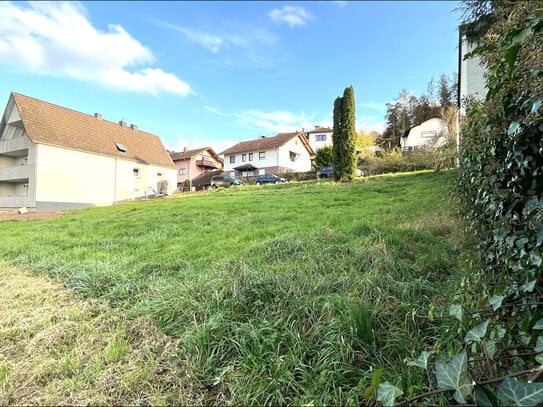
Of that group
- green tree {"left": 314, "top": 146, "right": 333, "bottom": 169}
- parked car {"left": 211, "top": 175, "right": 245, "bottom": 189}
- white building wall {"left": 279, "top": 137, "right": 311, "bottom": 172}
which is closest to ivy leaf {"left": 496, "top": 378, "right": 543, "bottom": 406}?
parked car {"left": 211, "top": 175, "right": 245, "bottom": 189}

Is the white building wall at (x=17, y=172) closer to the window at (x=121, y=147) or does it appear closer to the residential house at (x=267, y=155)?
the window at (x=121, y=147)

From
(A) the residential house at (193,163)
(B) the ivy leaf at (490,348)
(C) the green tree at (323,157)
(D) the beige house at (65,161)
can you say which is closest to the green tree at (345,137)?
(C) the green tree at (323,157)

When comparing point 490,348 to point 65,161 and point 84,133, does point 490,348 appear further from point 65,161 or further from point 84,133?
point 84,133

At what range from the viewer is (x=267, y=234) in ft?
18.7

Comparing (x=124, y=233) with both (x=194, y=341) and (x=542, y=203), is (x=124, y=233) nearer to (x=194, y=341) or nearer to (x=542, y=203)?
(x=194, y=341)

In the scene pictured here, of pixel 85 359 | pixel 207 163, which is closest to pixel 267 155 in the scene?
pixel 207 163

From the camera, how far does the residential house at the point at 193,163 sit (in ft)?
146

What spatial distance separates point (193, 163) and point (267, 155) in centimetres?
1221

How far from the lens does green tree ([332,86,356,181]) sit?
727 inches

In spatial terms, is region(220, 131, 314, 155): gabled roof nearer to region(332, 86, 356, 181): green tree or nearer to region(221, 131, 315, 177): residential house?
region(221, 131, 315, 177): residential house

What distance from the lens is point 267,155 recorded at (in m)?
39.7

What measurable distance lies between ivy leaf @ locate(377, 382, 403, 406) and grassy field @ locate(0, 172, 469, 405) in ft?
0.35

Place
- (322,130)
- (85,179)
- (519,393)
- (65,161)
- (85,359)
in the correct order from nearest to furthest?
(519,393)
(85,359)
(65,161)
(85,179)
(322,130)

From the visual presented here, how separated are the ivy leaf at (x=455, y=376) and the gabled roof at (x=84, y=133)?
83.9 feet
